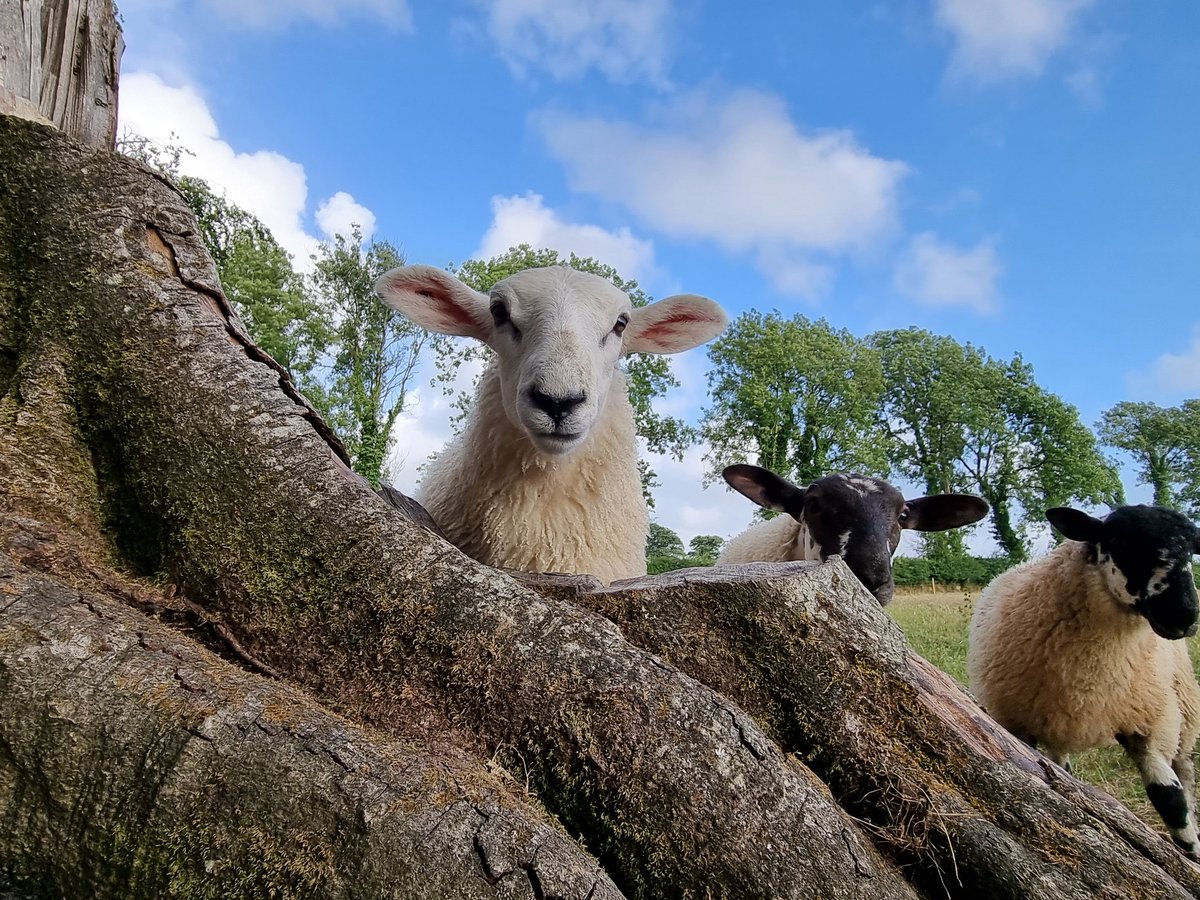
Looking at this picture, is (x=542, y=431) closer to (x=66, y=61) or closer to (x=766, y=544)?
(x=66, y=61)

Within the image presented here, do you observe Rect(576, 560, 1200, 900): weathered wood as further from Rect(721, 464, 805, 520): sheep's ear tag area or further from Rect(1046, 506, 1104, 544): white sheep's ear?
Rect(1046, 506, 1104, 544): white sheep's ear

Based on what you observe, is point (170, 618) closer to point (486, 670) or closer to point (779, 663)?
point (486, 670)

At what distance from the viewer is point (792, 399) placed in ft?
113

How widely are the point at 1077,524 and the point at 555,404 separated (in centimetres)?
482

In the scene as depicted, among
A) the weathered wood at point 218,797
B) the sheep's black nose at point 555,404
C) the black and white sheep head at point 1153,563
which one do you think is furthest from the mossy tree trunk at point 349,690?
the black and white sheep head at point 1153,563

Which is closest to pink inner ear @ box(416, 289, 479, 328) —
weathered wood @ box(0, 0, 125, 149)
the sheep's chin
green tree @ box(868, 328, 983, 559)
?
the sheep's chin

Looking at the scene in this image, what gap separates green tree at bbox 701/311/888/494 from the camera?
111ft

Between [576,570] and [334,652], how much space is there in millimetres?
2047

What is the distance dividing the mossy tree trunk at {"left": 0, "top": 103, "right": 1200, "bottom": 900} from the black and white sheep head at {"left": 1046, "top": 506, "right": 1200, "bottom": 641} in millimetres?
4146

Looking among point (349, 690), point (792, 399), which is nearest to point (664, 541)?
point (792, 399)

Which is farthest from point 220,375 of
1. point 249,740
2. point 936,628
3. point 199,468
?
point 936,628

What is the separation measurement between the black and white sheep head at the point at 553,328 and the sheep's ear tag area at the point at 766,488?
5.05 feet

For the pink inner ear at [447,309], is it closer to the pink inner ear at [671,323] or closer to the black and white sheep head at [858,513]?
the pink inner ear at [671,323]

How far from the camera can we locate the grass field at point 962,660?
548 cm
